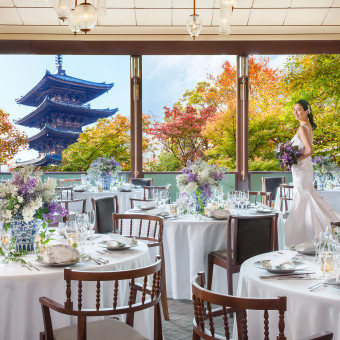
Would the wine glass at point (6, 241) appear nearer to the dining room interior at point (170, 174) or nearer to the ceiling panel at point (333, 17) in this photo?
the dining room interior at point (170, 174)

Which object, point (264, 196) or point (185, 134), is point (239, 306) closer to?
point (264, 196)

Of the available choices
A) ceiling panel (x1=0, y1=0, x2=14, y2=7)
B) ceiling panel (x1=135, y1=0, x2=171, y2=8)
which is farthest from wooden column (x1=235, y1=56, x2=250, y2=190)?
ceiling panel (x1=0, y1=0, x2=14, y2=7)

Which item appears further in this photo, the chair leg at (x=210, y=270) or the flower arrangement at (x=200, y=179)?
the flower arrangement at (x=200, y=179)

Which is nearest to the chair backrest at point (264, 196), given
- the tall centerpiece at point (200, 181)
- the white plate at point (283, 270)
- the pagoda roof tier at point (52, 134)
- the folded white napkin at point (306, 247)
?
the tall centerpiece at point (200, 181)

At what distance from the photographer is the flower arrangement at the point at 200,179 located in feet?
14.9

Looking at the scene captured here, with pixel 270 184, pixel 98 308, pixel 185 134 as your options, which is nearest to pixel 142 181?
pixel 270 184

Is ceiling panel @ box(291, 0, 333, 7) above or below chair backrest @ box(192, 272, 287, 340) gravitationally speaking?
above

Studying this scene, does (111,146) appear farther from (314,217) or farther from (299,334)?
(299,334)

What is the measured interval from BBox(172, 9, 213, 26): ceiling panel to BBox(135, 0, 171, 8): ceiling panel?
0.69 ft

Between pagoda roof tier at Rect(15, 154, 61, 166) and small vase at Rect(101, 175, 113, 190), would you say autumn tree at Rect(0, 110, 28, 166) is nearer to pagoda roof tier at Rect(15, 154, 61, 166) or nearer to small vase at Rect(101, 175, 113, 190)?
pagoda roof tier at Rect(15, 154, 61, 166)

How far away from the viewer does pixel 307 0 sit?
25.0 feet

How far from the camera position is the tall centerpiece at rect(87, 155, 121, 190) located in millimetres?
7227

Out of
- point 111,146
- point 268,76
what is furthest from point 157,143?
point 268,76

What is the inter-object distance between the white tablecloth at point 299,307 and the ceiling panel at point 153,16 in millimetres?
6443
